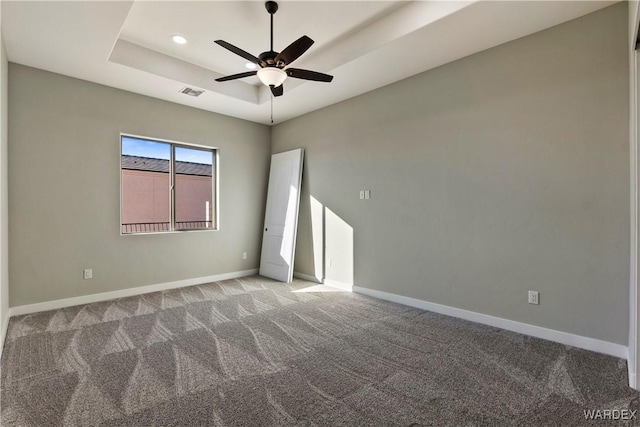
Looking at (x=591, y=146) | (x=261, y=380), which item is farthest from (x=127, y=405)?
(x=591, y=146)

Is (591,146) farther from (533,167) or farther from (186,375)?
(186,375)

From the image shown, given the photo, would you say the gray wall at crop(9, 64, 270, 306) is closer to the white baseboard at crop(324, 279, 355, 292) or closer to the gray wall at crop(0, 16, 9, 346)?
the gray wall at crop(0, 16, 9, 346)

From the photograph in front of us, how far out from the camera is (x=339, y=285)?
4.83 metres

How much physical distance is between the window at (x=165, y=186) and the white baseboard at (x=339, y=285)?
→ 2.18 meters

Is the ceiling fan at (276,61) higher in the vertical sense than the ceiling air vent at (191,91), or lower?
lower

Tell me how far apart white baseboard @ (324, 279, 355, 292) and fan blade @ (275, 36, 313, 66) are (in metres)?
3.19

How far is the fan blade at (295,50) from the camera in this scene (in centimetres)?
250

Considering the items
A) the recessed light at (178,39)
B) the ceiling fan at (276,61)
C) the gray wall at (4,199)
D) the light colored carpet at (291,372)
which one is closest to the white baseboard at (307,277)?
the light colored carpet at (291,372)

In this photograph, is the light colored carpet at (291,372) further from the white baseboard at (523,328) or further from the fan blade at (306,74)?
the fan blade at (306,74)

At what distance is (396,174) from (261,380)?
2894 mm

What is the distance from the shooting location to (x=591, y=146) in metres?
2.67

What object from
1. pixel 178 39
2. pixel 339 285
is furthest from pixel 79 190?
pixel 339 285

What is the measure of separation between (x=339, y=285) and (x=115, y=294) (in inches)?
124

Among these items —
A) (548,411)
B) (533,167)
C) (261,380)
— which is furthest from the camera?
(533,167)
